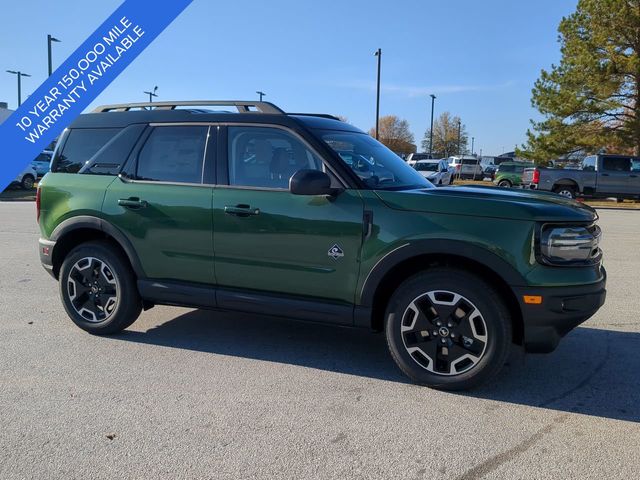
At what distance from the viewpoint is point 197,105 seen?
470cm

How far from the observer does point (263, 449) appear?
2.98 meters

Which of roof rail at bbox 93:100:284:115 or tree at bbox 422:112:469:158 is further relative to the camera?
tree at bbox 422:112:469:158

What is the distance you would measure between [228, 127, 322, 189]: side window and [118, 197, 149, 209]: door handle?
79cm

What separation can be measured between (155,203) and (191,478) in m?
2.40

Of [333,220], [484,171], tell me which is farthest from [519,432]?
[484,171]

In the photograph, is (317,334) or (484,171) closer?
(317,334)

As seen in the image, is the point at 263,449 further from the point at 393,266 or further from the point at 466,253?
the point at 466,253

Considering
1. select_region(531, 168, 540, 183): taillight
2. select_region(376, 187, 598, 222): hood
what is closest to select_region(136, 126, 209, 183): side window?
select_region(376, 187, 598, 222): hood

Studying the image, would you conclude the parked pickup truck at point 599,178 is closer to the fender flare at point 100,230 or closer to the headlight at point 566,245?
the headlight at point 566,245

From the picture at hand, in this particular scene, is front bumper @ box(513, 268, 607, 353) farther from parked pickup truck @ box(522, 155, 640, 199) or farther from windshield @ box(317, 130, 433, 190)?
parked pickup truck @ box(522, 155, 640, 199)

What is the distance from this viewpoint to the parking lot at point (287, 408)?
112 inches

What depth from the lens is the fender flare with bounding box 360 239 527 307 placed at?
3516 mm

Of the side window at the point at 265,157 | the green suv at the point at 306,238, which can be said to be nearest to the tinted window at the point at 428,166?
the green suv at the point at 306,238

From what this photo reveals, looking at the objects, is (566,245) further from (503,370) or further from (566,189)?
(566,189)
